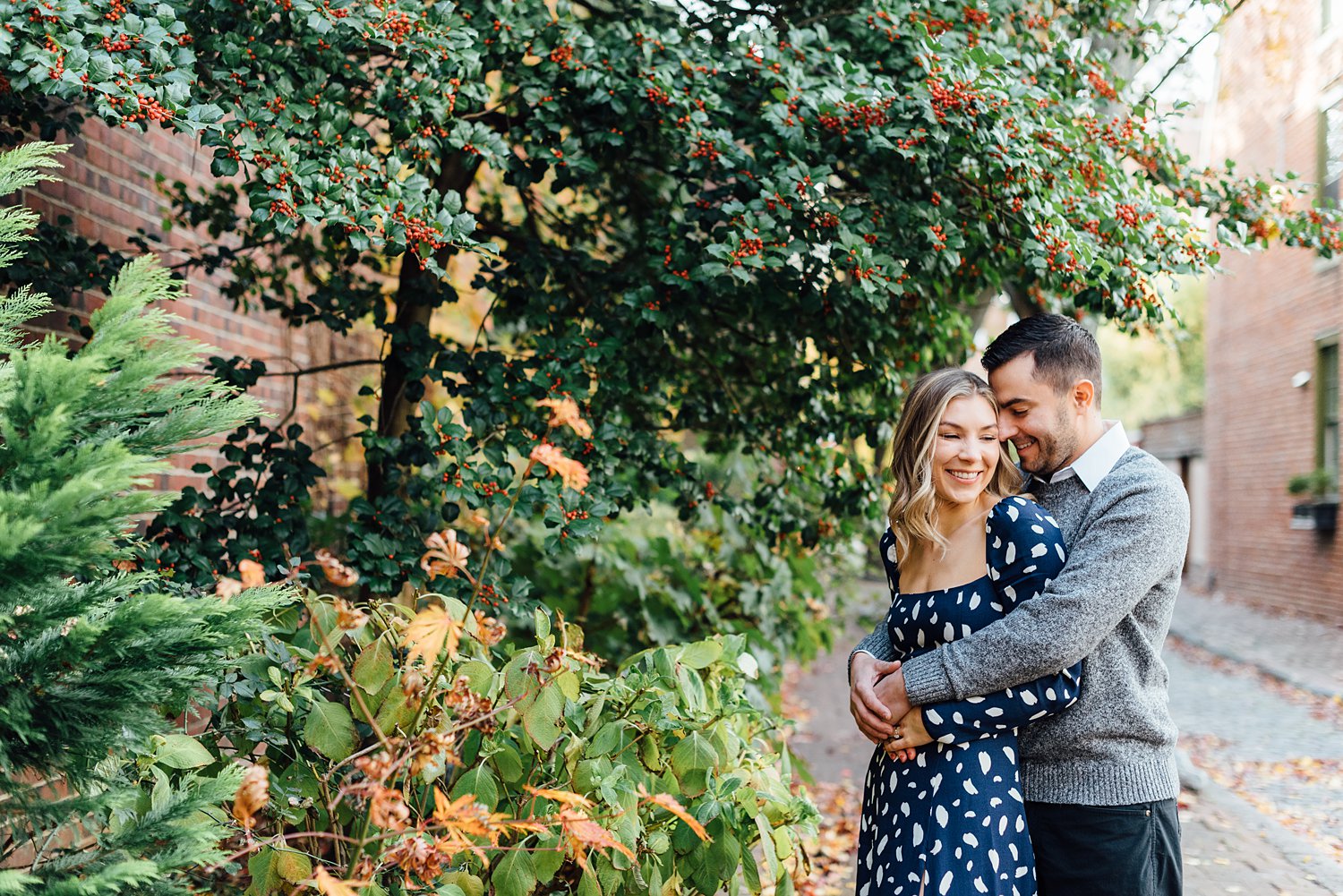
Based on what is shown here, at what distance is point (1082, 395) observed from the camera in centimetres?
243

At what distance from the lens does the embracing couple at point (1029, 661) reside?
2137mm

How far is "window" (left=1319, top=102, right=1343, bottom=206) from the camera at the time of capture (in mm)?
11836

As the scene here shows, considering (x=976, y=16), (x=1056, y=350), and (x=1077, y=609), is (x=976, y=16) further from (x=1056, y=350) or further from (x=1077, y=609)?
(x=1077, y=609)

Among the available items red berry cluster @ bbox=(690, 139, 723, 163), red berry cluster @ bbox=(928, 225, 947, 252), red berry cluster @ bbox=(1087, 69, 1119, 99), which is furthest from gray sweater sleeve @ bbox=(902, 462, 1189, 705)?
red berry cluster @ bbox=(1087, 69, 1119, 99)

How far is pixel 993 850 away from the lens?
2150 mm

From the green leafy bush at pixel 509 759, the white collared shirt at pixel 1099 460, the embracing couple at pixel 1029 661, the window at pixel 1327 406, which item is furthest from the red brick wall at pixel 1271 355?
the green leafy bush at pixel 509 759

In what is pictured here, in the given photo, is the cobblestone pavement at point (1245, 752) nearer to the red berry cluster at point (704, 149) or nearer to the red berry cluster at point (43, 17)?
the red berry cluster at point (704, 149)

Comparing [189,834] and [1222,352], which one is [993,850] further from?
[1222,352]

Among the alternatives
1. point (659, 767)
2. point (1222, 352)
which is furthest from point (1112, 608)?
point (1222, 352)

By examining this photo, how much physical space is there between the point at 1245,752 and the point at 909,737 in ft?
19.5

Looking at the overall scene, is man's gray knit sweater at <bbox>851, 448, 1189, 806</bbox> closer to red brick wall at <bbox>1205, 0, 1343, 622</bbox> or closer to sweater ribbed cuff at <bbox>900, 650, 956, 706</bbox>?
sweater ribbed cuff at <bbox>900, 650, 956, 706</bbox>

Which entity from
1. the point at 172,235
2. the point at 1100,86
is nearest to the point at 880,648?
the point at 1100,86

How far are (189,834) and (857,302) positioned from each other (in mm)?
2580

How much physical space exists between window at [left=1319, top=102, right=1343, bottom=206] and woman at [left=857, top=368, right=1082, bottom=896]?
1207 cm
